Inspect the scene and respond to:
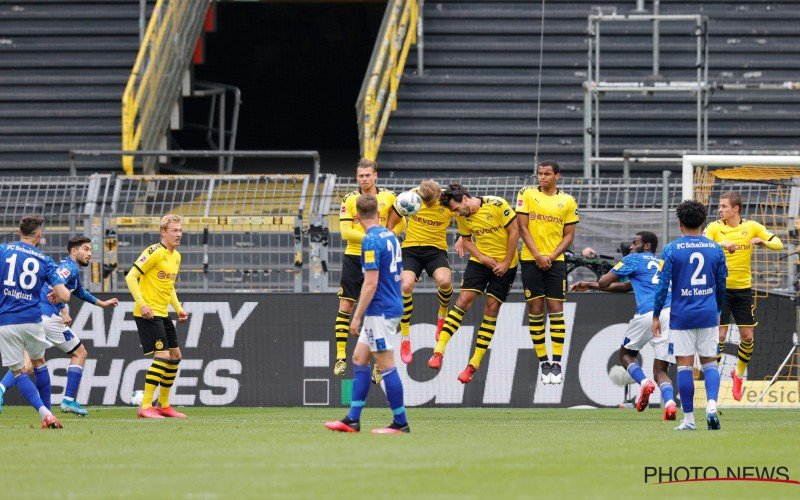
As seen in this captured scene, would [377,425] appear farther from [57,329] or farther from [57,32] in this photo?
[57,32]

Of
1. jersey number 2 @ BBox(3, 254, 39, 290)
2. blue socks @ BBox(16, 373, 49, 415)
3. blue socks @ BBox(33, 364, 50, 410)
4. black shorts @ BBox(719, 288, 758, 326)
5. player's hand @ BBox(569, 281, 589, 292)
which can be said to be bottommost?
blue socks @ BBox(33, 364, 50, 410)

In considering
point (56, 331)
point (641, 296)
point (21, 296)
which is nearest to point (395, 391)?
point (21, 296)

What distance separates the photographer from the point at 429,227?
16422 mm

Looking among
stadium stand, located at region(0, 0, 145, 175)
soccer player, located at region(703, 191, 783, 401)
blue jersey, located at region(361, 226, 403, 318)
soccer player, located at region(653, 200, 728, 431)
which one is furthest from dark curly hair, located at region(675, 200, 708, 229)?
stadium stand, located at region(0, 0, 145, 175)

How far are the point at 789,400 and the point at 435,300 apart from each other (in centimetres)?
495

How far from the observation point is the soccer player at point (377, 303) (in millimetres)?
11562

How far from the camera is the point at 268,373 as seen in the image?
19.3m

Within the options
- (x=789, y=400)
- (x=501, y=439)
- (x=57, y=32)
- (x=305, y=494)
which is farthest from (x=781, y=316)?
(x=57, y=32)

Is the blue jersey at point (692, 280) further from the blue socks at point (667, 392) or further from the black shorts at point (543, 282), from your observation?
the black shorts at point (543, 282)

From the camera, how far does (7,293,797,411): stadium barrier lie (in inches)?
747

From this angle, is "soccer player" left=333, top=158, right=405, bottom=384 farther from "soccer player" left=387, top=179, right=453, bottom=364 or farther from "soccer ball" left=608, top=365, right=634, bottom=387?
"soccer ball" left=608, top=365, right=634, bottom=387

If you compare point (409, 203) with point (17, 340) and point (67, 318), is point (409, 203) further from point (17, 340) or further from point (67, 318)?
point (67, 318)

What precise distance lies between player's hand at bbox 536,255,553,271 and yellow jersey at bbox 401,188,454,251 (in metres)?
1.29

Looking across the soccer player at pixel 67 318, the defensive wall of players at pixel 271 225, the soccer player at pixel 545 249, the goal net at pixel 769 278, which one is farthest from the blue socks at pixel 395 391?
the goal net at pixel 769 278
